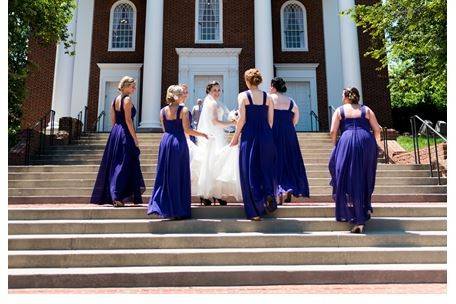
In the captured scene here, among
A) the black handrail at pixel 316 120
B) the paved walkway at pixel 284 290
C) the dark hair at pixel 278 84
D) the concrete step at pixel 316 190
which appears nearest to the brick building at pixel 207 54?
the black handrail at pixel 316 120

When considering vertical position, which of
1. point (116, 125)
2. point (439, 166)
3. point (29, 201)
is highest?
point (116, 125)

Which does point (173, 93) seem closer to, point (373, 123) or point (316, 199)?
point (373, 123)

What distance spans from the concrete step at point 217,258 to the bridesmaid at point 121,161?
1824 mm

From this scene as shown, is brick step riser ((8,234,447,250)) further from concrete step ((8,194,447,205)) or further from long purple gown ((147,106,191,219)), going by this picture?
concrete step ((8,194,447,205))

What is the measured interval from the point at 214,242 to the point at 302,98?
16.7 m

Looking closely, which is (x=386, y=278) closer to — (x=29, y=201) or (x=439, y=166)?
(x=439, y=166)

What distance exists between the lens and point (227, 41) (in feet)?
69.5

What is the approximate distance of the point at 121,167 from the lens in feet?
23.6

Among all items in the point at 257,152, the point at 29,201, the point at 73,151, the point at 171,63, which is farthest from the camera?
the point at 171,63

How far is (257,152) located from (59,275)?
125 inches

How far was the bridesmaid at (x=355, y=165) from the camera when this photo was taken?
19.4 feet

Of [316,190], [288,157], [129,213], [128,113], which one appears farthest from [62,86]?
[288,157]

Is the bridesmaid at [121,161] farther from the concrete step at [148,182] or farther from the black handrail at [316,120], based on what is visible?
the black handrail at [316,120]
